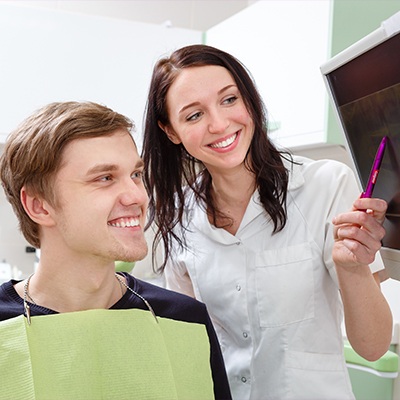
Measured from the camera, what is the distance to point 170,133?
5.11 ft

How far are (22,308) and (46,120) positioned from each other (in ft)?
1.14

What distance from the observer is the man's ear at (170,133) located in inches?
61.1

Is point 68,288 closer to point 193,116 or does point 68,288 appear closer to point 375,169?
point 193,116

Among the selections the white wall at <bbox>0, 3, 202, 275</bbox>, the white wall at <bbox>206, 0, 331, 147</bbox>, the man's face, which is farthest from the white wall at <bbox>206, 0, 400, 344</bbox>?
the man's face

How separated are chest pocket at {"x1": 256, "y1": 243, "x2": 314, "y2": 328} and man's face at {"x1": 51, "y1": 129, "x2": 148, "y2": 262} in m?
0.35

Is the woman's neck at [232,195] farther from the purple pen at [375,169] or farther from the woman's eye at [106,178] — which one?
the purple pen at [375,169]

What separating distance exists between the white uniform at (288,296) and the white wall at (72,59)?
4.68ft

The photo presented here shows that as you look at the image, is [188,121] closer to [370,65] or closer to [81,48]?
[370,65]

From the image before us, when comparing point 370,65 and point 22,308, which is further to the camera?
point 22,308

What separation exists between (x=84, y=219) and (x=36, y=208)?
0.38ft

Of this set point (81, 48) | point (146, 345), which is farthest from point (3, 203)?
point (146, 345)

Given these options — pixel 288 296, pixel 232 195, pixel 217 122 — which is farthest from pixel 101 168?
pixel 288 296

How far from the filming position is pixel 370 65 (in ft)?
3.14

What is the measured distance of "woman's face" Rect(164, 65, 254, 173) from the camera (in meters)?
1.42
